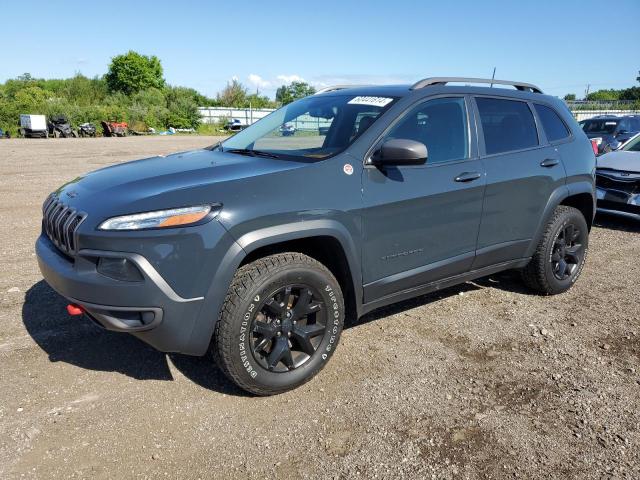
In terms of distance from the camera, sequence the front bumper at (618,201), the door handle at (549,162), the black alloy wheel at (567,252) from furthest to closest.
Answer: the front bumper at (618,201)
the black alloy wheel at (567,252)
the door handle at (549,162)

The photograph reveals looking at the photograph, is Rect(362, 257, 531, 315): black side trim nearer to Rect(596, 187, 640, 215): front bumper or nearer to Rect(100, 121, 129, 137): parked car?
Rect(596, 187, 640, 215): front bumper

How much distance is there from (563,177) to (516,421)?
243 cm

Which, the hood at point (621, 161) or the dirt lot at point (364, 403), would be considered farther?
the hood at point (621, 161)

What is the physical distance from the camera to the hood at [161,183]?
2.58m

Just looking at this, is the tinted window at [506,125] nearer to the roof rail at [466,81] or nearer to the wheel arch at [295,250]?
the roof rail at [466,81]

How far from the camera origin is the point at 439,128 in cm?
359

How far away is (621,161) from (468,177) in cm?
523

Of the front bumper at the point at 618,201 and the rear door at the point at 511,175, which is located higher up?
the rear door at the point at 511,175

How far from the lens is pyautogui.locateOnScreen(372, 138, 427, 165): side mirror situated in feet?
9.87

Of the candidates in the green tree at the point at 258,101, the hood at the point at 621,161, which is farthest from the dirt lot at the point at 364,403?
the green tree at the point at 258,101

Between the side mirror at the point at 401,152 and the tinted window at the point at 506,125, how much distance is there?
3.43 feet

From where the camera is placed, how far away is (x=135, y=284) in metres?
2.47

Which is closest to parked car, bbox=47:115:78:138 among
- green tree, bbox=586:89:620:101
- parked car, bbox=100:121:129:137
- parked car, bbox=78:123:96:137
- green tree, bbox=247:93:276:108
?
parked car, bbox=78:123:96:137

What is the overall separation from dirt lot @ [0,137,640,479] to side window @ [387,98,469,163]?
1380 millimetres
